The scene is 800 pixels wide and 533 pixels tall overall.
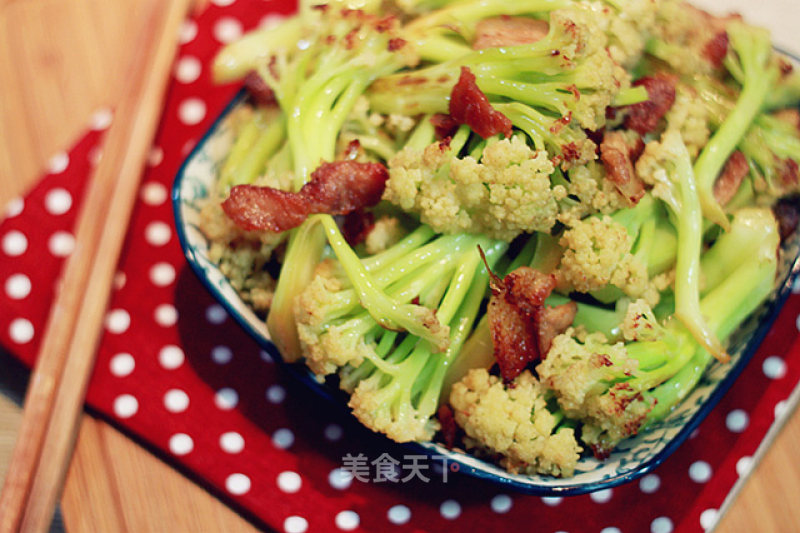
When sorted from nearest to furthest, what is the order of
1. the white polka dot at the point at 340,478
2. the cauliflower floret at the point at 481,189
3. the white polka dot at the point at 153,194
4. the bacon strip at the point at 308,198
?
the cauliflower floret at the point at 481,189 → the bacon strip at the point at 308,198 → the white polka dot at the point at 340,478 → the white polka dot at the point at 153,194

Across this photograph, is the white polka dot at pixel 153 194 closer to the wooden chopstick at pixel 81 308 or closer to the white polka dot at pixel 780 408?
the wooden chopstick at pixel 81 308

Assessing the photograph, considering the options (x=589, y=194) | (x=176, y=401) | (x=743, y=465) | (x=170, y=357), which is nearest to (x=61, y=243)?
(x=170, y=357)

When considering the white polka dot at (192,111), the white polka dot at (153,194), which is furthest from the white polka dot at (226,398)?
the white polka dot at (192,111)

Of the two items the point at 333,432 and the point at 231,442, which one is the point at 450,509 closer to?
the point at 333,432

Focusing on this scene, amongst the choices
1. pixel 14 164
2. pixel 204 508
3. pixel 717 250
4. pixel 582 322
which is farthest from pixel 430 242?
pixel 14 164

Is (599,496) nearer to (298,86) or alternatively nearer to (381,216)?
(381,216)
